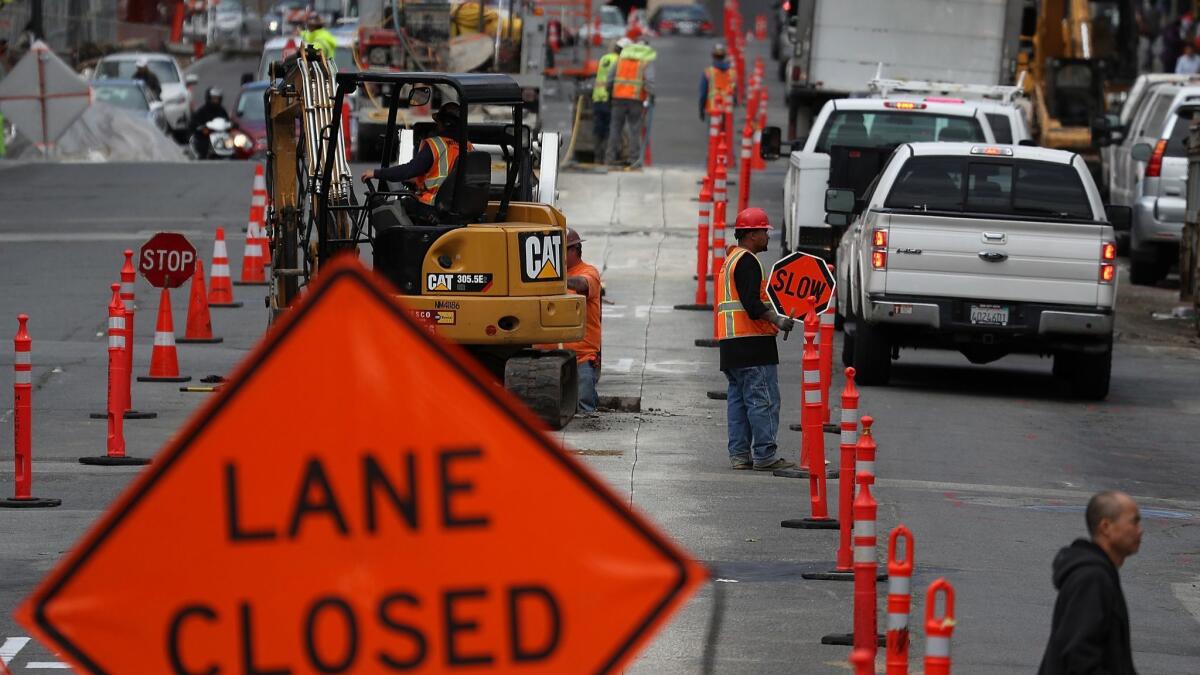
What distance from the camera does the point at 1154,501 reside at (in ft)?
44.5

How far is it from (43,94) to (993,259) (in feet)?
69.4

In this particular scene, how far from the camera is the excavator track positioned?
585 inches

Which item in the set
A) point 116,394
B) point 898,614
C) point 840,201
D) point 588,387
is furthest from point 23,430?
point 840,201

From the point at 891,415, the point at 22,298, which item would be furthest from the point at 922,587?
the point at 22,298

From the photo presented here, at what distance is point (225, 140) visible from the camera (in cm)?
3806

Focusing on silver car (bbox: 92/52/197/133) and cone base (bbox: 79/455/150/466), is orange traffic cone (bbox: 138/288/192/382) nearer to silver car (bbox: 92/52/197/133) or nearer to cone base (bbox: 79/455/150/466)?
cone base (bbox: 79/455/150/466)

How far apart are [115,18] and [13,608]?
5265cm

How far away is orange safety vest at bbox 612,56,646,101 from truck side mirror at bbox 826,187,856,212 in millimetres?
15549

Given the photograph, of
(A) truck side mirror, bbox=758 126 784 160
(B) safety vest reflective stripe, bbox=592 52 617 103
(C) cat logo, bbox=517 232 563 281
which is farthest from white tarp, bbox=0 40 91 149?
(C) cat logo, bbox=517 232 563 281

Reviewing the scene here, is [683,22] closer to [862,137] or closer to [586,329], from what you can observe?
[862,137]

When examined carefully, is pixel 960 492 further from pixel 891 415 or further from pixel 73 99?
pixel 73 99

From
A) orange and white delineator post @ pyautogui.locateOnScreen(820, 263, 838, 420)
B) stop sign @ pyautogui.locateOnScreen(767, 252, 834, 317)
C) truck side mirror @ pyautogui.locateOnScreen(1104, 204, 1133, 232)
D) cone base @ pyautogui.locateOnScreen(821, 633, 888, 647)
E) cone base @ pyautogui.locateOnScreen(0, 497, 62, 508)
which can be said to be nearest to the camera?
cone base @ pyautogui.locateOnScreen(821, 633, 888, 647)

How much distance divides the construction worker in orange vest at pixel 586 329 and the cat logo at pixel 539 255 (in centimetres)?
90

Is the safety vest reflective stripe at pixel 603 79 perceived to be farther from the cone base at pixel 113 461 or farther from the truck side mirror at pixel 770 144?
the cone base at pixel 113 461
